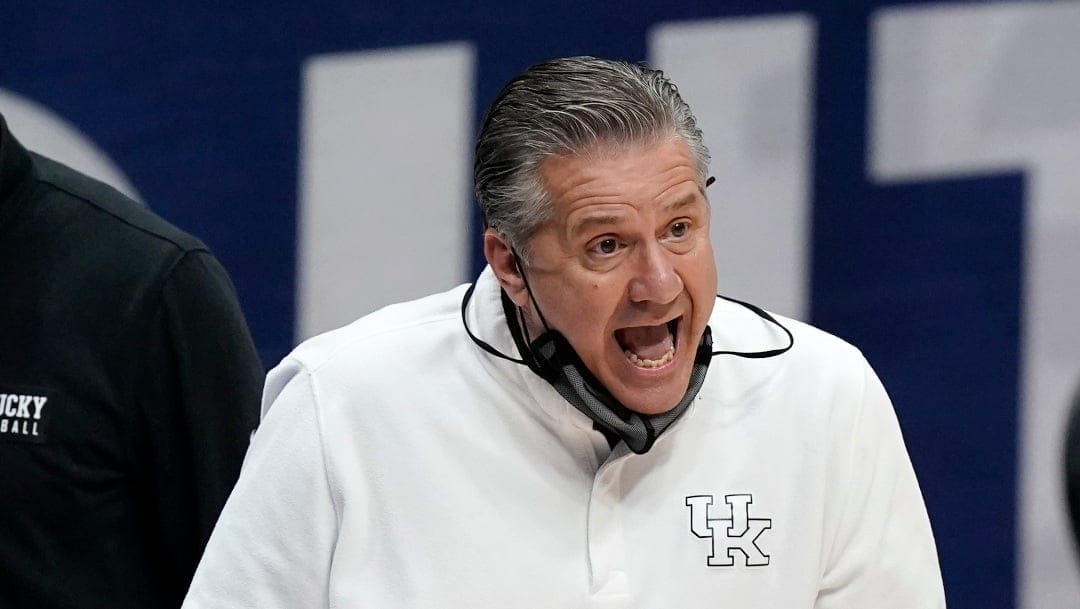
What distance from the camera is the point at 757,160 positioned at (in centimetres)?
314

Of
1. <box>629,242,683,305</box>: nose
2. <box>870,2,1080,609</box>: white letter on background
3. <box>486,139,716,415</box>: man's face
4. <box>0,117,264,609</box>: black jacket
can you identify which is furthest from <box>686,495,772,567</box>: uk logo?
<box>870,2,1080,609</box>: white letter on background

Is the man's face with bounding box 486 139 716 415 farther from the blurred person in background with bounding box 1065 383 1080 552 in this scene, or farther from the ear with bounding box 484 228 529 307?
the blurred person in background with bounding box 1065 383 1080 552

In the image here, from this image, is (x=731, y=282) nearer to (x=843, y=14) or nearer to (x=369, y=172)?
(x=843, y=14)

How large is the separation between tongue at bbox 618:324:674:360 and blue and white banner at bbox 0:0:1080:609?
38.8 inches

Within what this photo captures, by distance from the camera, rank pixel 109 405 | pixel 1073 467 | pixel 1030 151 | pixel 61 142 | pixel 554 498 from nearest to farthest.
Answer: pixel 1073 467 → pixel 554 498 → pixel 109 405 → pixel 1030 151 → pixel 61 142

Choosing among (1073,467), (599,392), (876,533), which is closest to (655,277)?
(599,392)

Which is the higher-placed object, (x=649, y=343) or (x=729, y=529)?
(x=649, y=343)

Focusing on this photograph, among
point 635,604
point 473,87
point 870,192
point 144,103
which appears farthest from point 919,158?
point 144,103

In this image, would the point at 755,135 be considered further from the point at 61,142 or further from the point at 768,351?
the point at 61,142

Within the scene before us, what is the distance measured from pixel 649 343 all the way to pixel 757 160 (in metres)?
1.31

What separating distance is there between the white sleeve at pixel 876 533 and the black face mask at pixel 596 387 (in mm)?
154

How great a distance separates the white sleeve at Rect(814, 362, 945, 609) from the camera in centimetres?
193

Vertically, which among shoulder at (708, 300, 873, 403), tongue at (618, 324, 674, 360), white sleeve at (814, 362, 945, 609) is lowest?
white sleeve at (814, 362, 945, 609)

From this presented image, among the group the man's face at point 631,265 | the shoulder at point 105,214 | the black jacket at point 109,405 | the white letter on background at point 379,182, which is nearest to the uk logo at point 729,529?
the man's face at point 631,265
